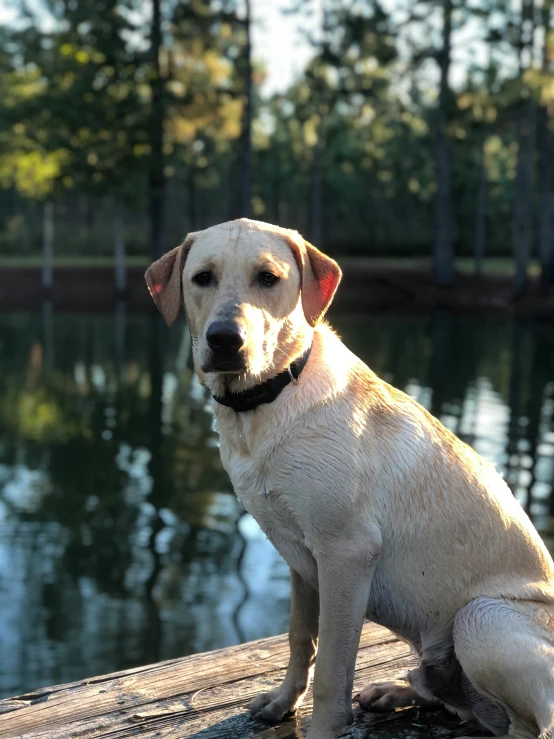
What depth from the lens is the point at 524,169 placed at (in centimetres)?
3647

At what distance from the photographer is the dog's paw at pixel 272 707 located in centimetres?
336

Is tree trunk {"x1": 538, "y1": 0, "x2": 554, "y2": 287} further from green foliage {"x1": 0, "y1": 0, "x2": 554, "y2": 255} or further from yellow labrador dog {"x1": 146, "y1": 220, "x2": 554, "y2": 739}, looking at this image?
yellow labrador dog {"x1": 146, "y1": 220, "x2": 554, "y2": 739}

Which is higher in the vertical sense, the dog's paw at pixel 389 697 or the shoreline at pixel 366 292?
the dog's paw at pixel 389 697

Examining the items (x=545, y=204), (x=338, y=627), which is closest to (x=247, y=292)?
(x=338, y=627)

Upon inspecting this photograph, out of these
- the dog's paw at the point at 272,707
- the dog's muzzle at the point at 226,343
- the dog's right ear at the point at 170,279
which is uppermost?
the dog's right ear at the point at 170,279

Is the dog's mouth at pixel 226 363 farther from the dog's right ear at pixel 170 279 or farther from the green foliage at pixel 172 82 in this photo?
the green foliage at pixel 172 82

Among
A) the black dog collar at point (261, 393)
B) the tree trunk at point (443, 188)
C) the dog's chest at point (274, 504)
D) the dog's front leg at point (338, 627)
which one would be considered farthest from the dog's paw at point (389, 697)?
the tree trunk at point (443, 188)

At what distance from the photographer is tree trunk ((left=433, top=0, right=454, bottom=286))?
119 feet

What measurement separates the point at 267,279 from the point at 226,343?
11.5 inches

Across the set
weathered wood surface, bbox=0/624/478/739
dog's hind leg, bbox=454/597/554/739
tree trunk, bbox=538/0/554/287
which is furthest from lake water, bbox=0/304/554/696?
tree trunk, bbox=538/0/554/287

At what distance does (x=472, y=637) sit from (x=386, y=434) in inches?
27.2

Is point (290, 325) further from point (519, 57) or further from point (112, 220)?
point (112, 220)

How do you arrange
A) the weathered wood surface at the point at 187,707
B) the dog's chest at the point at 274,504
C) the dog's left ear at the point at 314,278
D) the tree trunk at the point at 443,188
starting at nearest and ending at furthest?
the dog's chest at the point at 274,504 → the dog's left ear at the point at 314,278 → the weathered wood surface at the point at 187,707 → the tree trunk at the point at 443,188

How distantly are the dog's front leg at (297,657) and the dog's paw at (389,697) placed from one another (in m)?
0.24
